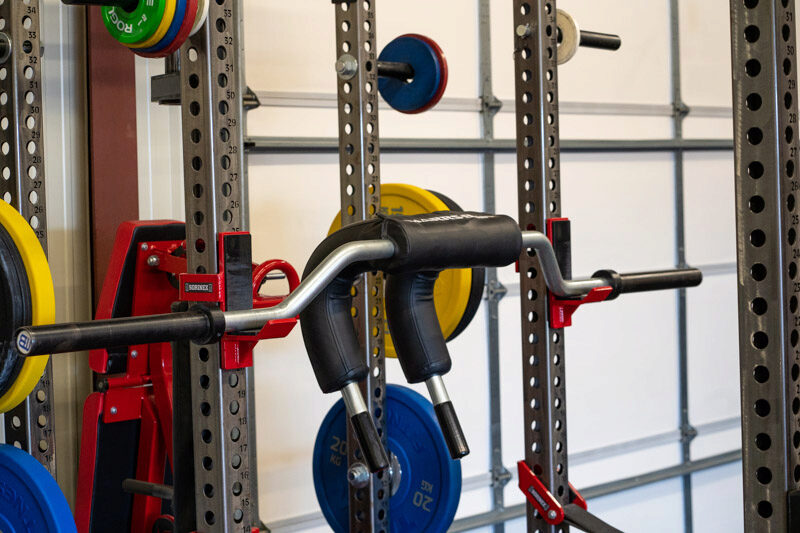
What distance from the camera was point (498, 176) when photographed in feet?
13.4

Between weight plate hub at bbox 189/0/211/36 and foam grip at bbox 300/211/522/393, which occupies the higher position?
weight plate hub at bbox 189/0/211/36

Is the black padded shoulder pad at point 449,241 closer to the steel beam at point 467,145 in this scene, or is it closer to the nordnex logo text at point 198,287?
the nordnex logo text at point 198,287

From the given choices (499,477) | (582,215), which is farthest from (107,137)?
(582,215)

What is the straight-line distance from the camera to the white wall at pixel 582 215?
3.46m

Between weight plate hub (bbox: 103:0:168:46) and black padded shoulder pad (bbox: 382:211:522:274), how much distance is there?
52 centimetres

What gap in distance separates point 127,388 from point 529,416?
45.0 inches

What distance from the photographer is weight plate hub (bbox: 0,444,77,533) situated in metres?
1.95

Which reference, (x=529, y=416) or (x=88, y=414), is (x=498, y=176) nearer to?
(x=529, y=416)

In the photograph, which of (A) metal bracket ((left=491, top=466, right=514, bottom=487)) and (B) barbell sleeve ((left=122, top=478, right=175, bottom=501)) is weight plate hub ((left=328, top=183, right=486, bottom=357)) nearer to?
(B) barbell sleeve ((left=122, top=478, right=175, bottom=501))

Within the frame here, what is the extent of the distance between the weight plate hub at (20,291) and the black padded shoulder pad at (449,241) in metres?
0.94

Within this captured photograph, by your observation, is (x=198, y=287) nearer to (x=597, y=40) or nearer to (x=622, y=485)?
(x=597, y=40)

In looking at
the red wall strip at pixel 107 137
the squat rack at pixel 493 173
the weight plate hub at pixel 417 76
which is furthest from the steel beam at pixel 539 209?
the red wall strip at pixel 107 137

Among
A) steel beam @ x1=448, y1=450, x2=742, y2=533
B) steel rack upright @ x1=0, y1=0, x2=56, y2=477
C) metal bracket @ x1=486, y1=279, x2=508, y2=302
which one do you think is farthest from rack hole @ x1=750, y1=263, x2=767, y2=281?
steel beam @ x1=448, y1=450, x2=742, y2=533

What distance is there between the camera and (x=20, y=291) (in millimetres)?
1971
